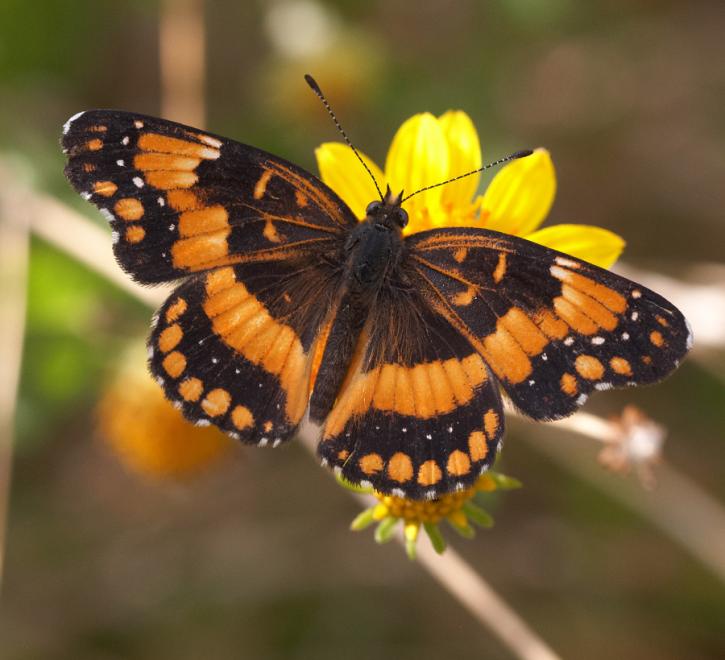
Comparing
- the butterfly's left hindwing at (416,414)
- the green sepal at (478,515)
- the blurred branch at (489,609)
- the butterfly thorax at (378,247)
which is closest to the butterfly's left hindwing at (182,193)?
the butterfly thorax at (378,247)

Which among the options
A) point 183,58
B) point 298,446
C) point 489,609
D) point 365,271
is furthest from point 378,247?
point 298,446

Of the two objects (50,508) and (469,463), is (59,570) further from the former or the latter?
(469,463)

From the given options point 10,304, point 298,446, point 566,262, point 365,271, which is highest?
point 566,262

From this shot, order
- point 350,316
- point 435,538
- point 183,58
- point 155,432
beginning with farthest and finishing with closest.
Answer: point 183,58 → point 155,432 → point 350,316 → point 435,538

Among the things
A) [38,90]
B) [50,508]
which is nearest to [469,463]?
[50,508]

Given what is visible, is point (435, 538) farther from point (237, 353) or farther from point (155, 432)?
point (155, 432)
